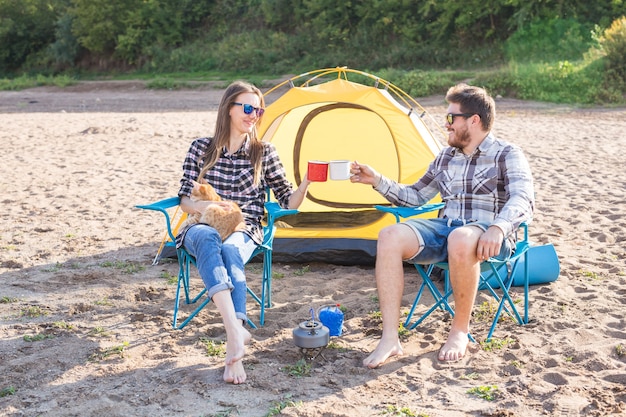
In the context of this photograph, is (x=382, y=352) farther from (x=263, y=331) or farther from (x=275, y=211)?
(x=275, y=211)

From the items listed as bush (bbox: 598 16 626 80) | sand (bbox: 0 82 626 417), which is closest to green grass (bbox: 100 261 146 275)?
sand (bbox: 0 82 626 417)

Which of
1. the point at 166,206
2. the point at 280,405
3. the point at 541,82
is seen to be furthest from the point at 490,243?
the point at 541,82

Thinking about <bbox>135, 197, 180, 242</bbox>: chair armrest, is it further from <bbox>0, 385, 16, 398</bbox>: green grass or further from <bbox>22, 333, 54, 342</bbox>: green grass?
<bbox>0, 385, 16, 398</bbox>: green grass

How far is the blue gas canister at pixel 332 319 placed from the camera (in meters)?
3.76

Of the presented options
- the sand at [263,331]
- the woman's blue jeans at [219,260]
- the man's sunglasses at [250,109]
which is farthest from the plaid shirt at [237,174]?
the sand at [263,331]

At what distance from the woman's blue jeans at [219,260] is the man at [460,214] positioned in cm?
65

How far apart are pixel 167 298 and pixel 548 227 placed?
315 centimetres

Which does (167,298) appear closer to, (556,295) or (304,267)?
(304,267)

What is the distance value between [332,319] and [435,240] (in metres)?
0.65

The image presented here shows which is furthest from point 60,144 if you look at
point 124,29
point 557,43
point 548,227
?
point 124,29

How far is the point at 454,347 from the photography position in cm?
353

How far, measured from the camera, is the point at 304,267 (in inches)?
205

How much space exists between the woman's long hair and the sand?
0.84 metres

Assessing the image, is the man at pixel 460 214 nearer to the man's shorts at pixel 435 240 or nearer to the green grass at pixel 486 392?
the man's shorts at pixel 435 240
